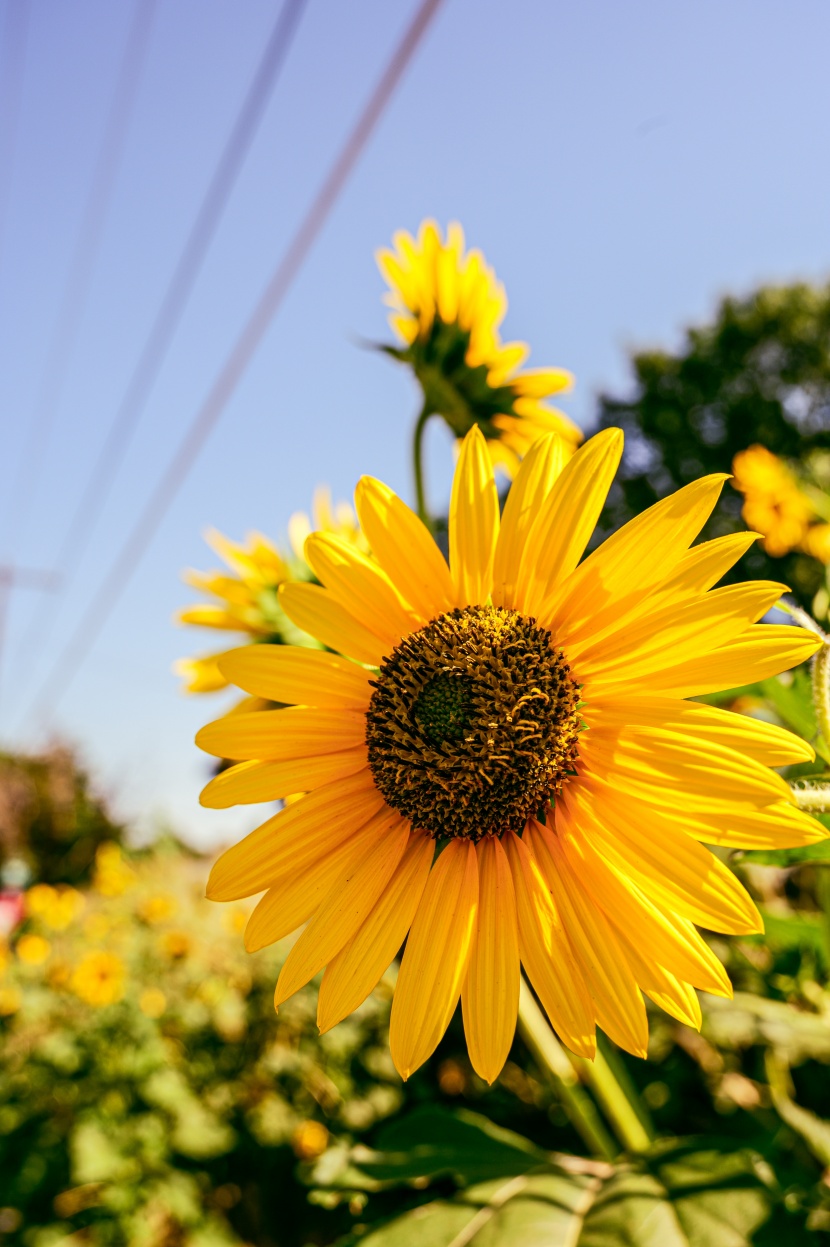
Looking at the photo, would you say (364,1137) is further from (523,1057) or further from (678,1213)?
(678,1213)

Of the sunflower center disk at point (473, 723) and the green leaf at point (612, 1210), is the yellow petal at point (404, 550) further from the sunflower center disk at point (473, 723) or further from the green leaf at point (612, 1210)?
the green leaf at point (612, 1210)

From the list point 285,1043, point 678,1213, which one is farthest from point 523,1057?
point 285,1043

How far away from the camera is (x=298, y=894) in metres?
0.92

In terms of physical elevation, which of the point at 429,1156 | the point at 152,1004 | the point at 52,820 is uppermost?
the point at 52,820

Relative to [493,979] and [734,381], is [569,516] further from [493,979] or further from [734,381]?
[734,381]


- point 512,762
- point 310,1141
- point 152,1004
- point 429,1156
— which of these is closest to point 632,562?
point 512,762

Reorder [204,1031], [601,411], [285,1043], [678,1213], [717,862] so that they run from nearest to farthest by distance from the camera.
→ [717,862] → [678,1213] → [285,1043] → [204,1031] → [601,411]

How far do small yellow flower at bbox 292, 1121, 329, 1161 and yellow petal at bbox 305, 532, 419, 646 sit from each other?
2031 millimetres

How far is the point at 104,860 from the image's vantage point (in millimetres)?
5191

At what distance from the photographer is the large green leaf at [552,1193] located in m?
1.09

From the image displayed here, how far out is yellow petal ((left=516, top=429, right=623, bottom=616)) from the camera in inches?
33.5

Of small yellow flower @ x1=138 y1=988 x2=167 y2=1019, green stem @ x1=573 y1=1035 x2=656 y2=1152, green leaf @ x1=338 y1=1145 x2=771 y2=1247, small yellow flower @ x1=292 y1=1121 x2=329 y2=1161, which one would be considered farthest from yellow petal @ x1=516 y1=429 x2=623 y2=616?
small yellow flower @ x1=138 y1=988 x2=167 y2=1019

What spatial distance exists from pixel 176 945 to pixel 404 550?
11.1 ft

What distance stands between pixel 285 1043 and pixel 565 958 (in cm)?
255
